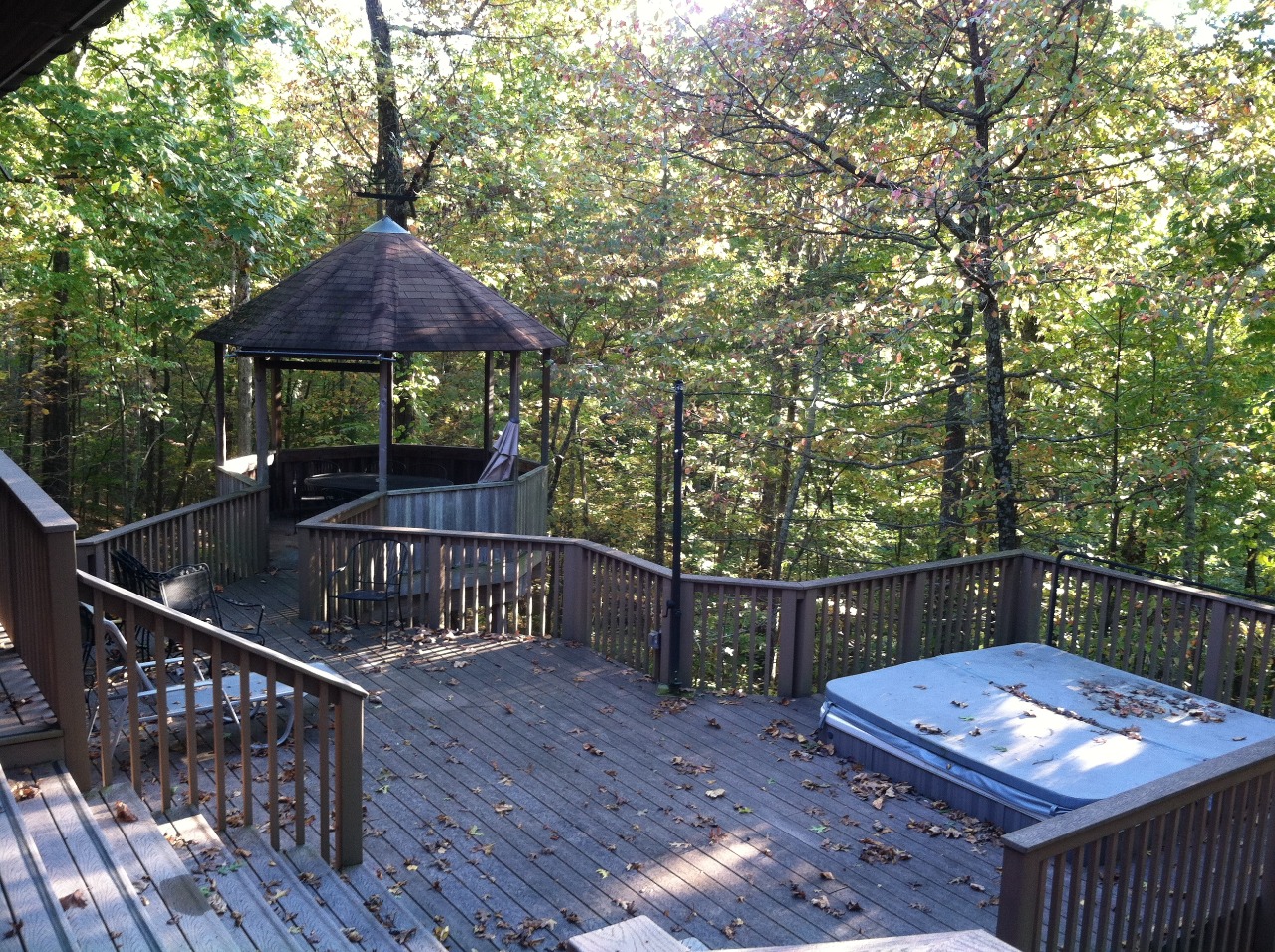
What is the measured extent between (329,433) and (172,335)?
382 centimetres

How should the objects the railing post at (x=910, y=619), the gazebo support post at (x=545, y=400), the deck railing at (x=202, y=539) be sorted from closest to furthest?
the railing post at (x=910, y=619) < the deck railing at (x=202, y=539) < the gazebo support post at (x=545, y=400)

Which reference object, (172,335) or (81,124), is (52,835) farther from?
(172,335)

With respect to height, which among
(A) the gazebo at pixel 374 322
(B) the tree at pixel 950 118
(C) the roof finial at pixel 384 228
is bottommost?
(A) the gazebo at pixel 374 322

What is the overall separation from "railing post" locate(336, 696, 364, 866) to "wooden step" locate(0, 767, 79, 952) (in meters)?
1.32

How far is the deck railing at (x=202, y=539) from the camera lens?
8.38 meters

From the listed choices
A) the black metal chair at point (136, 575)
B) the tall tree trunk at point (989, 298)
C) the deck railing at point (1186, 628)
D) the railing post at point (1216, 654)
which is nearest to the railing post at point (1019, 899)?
the deck railing at point (1186, 628)

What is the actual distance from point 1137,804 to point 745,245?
13.5m

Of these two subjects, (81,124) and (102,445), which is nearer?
(81,124)

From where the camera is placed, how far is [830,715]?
22.3 ft

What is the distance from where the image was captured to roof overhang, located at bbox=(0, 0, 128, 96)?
101 inches

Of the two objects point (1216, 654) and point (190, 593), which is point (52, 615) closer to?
point (190, 593)

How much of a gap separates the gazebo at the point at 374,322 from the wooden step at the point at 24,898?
7.50m

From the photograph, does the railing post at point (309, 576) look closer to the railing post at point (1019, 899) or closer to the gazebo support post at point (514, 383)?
the gazebo support post at point (514, 383)

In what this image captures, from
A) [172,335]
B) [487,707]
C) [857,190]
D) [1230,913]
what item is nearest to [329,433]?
[172,335]
